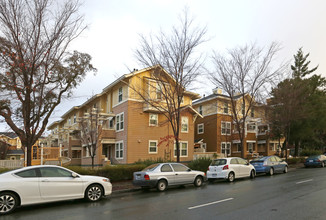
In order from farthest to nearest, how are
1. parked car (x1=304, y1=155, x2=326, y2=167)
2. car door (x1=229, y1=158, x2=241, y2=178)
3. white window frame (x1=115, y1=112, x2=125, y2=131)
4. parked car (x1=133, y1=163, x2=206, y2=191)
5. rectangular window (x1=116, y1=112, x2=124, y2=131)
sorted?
rectangular window (x1=116, y1=112, x2=124, y2=131) < white window frame (x1=115, y1=112, x2=125, y2=131) < parked car (x1=304, y1=155, x2=326, y2=167) < car door (x1=229, y1=158, x2=241, y2=178) < parked car (x1=133, y1=163, x2=206, y2=191)

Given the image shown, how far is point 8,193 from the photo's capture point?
8938 millimetres

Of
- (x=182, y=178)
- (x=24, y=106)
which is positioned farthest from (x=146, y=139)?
(x=24, y=106)

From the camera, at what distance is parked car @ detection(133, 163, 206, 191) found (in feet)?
43.4

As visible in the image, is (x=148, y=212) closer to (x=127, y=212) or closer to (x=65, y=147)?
(x=127, y=212)

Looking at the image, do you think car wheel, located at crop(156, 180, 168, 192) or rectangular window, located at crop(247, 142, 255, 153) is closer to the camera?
car wheel, located at crop(156, 180, 168, 192)

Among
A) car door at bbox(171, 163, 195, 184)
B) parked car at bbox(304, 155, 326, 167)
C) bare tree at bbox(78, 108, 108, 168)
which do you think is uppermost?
bare tree at bbox(78, 108, 108, 168)

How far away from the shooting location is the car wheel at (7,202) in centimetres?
875

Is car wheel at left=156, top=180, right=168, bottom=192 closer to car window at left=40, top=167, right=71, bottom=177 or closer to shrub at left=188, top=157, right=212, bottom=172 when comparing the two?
car window at left=40, top=167, right=71, bottom=177

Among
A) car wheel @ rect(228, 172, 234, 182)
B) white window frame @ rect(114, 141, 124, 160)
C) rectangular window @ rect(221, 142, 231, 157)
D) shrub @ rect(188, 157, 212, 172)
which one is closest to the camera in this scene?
car wheel @ rect(228, 172, 234, 182)

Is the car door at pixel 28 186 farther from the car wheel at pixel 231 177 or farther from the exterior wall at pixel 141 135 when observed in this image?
the exterior wall at pixel 141 135

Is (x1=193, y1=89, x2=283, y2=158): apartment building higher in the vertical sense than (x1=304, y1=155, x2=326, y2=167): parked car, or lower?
higher

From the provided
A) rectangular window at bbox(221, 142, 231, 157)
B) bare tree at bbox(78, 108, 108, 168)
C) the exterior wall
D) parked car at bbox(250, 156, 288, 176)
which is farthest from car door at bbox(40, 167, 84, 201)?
rectangular window at bbox(221, 142, 231, 157)

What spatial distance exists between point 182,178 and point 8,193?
8.05 meters

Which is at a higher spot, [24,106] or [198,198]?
[24,106]
